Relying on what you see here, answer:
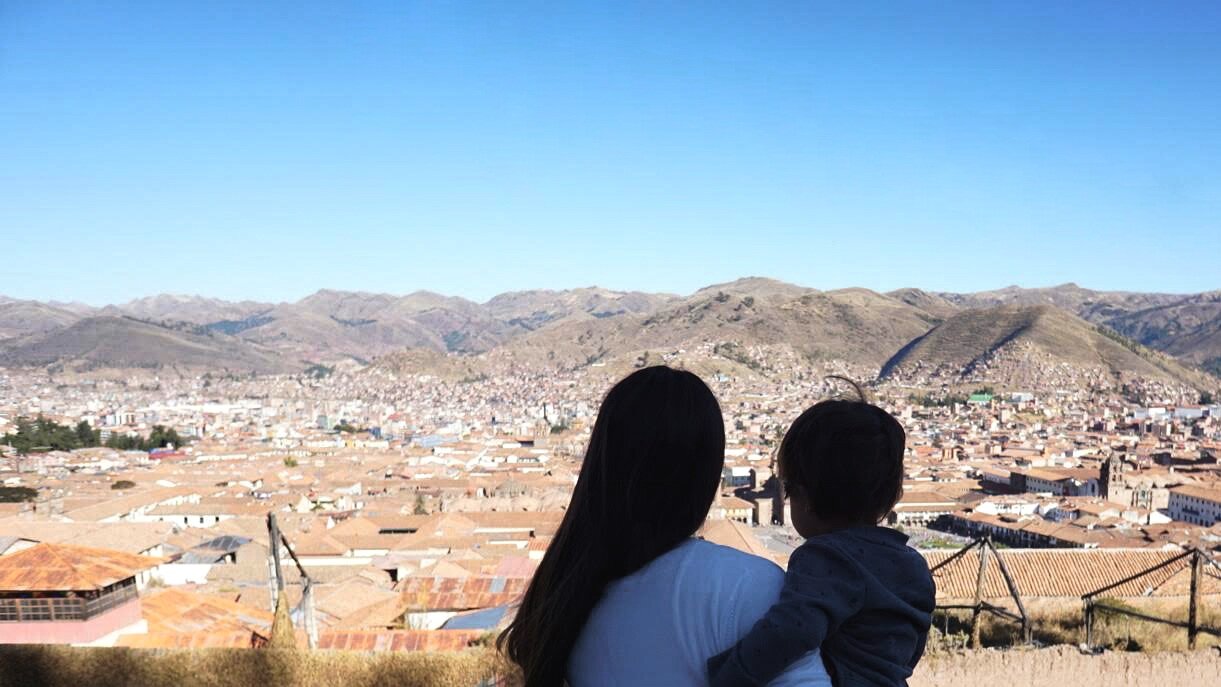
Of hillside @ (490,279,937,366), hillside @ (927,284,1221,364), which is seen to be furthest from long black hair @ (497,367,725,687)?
hillside @ (927,284,1221,364)

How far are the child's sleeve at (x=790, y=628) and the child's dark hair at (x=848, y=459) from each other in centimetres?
18

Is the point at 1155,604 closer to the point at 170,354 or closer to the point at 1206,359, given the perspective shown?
the point at 1206,359

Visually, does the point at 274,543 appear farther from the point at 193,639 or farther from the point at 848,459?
the point at 848,459

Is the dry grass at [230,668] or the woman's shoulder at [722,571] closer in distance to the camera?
the woman's shoulder at [722,571]

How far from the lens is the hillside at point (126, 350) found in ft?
362

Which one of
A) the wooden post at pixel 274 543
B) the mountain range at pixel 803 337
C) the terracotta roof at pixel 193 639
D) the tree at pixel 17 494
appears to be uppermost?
→ the mountain range at pixel 803 337

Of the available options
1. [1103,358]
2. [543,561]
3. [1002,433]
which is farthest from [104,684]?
[1103,358]

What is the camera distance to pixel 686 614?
0.82 meters

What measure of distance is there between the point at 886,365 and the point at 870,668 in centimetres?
9443

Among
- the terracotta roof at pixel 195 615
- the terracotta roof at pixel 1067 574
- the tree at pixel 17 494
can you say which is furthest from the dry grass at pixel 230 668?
the tree at pixel 17 494

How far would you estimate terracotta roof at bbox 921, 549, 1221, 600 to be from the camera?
9.79 m

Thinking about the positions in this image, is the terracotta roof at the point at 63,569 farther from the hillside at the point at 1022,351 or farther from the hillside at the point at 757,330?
the hillside at the point at 757,330

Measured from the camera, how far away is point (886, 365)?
90.5 metres

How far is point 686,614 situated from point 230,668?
462 cm
